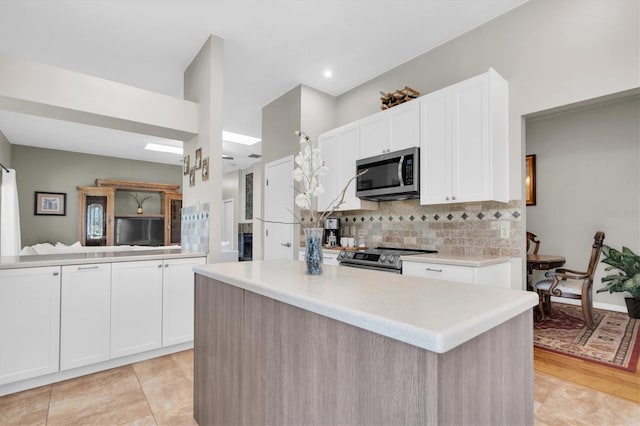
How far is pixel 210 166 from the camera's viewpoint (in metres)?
2.96

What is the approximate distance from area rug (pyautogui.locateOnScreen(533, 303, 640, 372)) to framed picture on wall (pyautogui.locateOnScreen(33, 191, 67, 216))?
8.48m

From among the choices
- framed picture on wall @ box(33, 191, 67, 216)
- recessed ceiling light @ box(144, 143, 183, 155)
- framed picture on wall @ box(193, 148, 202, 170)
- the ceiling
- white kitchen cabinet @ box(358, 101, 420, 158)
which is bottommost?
framed picture on wall @ box(33, 191, 67, 216)

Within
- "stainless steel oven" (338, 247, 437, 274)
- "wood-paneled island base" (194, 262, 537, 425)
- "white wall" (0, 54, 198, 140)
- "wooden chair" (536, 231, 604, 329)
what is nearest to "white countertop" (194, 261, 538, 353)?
"wood-paneled island base" (194, 262, 537, 425)

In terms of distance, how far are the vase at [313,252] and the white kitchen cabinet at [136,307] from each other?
5.96ft

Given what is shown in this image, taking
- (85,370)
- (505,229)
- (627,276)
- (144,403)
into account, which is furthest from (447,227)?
(85,370)

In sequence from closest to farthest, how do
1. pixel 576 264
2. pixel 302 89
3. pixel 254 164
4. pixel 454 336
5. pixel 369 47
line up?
1. pixel 454 336
2. pixel 369 47
3. pixel 302 89
4. pixel 576 264
5. pixel 254 164

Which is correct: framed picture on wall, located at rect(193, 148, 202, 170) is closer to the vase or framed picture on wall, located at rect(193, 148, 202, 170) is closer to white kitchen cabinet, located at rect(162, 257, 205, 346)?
white kitchen cabinet, located at rect(162, 257, 205, 346)

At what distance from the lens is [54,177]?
6.75 metres

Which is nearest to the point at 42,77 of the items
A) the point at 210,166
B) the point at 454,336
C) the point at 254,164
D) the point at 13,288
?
the point at 210,166

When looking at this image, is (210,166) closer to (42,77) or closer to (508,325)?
(42,77)

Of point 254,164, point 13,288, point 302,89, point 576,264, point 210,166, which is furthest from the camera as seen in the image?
point 254,164

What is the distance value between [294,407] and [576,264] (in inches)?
189

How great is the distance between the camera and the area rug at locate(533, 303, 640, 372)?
2.57m

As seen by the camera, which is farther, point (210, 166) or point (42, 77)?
point (210, 166)
